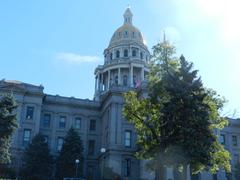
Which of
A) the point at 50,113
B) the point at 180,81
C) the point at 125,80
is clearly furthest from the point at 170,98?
the point at 125,80

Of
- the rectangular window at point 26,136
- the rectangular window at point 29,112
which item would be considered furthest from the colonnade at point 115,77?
the rectangular window at point 26,136

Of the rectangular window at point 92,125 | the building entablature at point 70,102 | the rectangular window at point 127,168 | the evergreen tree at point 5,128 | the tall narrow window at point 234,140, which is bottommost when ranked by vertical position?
the rectangular window at point 127,168

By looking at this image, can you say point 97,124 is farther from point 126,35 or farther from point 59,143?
point 126,35

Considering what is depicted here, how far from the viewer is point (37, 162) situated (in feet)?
134

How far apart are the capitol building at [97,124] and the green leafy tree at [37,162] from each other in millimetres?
3807

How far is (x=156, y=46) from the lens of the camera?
89.7ft

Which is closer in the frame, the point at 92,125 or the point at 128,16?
the point at 92,125

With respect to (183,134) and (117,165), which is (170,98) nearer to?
(183,134)

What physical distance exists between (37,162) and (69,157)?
422 cm

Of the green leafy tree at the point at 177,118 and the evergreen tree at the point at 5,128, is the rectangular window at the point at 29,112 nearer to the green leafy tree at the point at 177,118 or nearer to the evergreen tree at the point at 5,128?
the evergreen tree at the point at 5,128

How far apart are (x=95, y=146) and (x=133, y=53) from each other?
22739mm

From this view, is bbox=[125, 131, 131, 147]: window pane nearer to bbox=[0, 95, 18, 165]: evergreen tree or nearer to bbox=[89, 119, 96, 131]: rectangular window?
bbox=[89, 119, 96, 131]: rectangular window

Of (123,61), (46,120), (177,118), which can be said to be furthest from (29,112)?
(177,118)

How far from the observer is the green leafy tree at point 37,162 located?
132 feet
